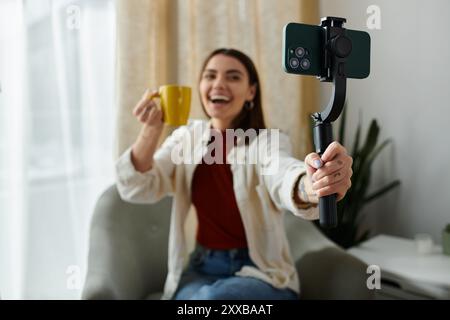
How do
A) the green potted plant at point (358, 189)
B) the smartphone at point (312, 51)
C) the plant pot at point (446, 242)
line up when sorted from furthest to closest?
the green potted plant at point (358, 189)
the plant pot at point (446, 242)
the smartphone at point (312, 51)

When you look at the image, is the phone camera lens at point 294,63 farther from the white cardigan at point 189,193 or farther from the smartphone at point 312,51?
the white cardigan at point 189,193

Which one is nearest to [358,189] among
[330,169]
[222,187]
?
[222,187]

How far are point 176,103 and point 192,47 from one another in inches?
20.0

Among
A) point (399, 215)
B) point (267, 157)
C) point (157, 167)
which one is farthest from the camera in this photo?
point (399, 215)

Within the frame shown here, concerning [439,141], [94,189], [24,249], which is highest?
[439,141]

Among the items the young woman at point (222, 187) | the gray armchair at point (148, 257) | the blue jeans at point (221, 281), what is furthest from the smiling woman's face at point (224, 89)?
the gray armchair at point (148, 257)

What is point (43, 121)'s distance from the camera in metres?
1.02

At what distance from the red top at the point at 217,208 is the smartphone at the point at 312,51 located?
591mm

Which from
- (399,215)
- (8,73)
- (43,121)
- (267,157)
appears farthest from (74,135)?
(399,215)

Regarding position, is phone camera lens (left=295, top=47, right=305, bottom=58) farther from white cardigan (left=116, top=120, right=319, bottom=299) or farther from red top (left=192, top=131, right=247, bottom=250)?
red top (left=192, top=131, right=247, bottom=250)

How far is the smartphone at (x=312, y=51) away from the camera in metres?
0.28

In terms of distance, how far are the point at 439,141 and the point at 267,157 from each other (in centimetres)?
48

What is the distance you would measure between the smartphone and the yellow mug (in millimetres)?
491
